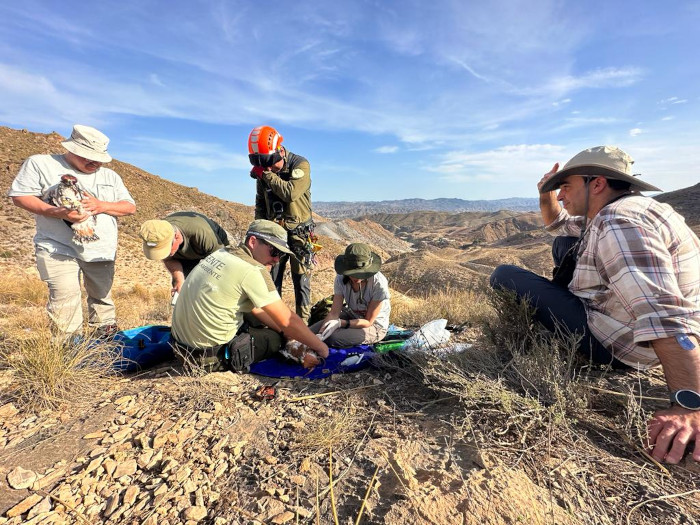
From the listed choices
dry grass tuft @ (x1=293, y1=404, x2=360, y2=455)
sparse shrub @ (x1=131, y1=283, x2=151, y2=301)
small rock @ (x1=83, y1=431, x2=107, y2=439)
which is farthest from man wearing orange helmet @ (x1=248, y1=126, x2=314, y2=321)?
sparse shrub @ (x1=131, y1=283, x2=151, y2=301)

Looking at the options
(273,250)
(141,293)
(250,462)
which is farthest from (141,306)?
(250,462)

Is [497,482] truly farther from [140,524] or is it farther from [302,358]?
[302,358]

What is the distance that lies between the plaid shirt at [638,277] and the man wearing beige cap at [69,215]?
3309mm

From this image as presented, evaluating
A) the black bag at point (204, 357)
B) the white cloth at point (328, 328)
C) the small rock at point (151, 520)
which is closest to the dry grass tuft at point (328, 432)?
the small rock at point (151, 520)

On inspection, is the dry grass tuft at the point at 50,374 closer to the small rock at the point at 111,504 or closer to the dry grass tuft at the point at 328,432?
the small rock at the point at 111,504

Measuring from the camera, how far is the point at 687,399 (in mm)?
1503

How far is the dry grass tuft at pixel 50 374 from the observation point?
2143mm

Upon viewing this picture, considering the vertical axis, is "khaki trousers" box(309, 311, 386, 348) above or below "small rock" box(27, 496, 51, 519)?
above

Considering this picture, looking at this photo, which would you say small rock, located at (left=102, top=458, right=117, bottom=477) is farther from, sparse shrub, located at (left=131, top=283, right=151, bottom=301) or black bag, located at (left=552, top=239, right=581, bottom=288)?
sparse shrub, located at (left=131, top=283, right=151, bottom=301)

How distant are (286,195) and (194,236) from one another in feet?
3.08

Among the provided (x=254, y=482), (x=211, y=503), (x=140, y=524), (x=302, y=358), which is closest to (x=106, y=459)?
(x=140, y=524)

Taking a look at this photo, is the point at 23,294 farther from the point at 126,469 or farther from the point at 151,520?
the point at 151,520

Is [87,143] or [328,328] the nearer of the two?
[87,143]

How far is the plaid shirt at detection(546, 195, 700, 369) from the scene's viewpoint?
1.61m
